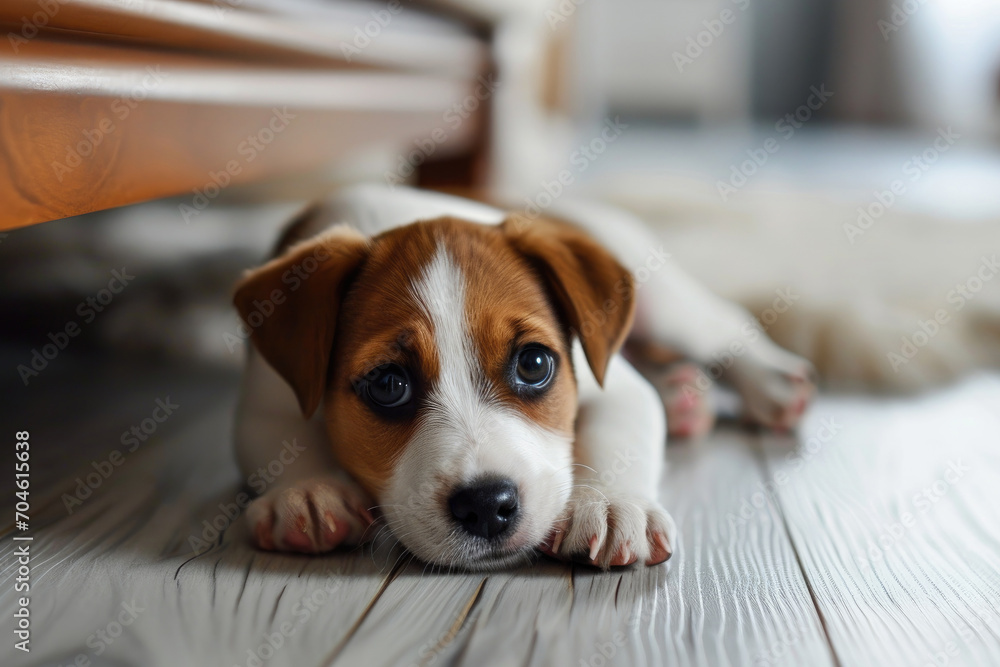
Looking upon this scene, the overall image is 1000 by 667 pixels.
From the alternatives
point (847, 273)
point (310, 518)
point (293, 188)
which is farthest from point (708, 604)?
point (293, 188)

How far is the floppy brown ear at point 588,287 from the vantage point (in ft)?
6.48

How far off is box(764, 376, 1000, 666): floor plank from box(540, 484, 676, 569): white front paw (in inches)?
12.2

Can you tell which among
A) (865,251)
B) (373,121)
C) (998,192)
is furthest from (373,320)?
(998,192)

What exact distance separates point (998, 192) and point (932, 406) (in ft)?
17.2

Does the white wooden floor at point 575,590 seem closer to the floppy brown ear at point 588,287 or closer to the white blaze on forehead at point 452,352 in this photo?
the white blaze on forehead at point 452,352

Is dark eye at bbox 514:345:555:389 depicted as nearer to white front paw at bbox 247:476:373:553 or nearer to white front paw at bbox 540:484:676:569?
white front paw at bbox 540:484:676:569

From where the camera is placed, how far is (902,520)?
2018mm

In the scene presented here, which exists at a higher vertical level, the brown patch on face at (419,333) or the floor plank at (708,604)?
the brown patch on face at (419,333)

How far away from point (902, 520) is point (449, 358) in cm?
113

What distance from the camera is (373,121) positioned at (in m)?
3.59

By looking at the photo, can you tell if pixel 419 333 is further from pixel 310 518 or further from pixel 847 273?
pixel 847 273

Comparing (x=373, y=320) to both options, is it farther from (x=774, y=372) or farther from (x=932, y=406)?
(x=932, y=406)

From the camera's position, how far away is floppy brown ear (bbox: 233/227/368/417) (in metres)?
1.88

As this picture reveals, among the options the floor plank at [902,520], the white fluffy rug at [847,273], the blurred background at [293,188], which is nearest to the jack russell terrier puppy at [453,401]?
the floor plank at [902,520]
